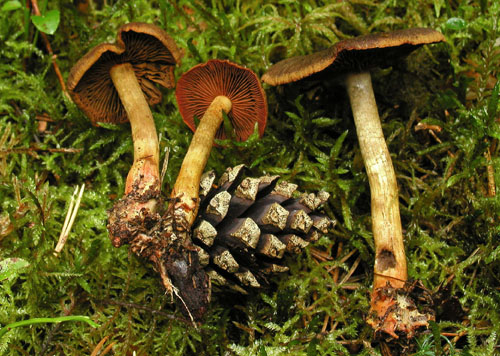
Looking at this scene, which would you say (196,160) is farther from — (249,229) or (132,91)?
(132,91)

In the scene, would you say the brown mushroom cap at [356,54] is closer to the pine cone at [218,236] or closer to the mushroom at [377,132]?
the mushroom at [377,132]

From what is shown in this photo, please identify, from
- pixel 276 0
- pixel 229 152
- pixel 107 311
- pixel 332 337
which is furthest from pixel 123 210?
pixel 276 0

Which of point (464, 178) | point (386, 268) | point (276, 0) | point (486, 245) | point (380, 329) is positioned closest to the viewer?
point (380, 329)

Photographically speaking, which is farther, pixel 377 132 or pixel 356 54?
pixel 377 132

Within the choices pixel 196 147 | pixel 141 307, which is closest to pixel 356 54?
pixel 196 147

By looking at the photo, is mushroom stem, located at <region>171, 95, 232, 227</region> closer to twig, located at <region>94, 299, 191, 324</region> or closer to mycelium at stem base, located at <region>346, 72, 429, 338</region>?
twig, located at <region>94, 299, 191, 324</region>

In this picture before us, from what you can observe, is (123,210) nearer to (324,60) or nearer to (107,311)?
(107,311)

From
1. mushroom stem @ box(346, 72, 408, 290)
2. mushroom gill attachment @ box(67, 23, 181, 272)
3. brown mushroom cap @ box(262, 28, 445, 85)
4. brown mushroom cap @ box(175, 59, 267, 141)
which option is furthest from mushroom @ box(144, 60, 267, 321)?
mushroom stem @ box(346, 72, 408, 290)
